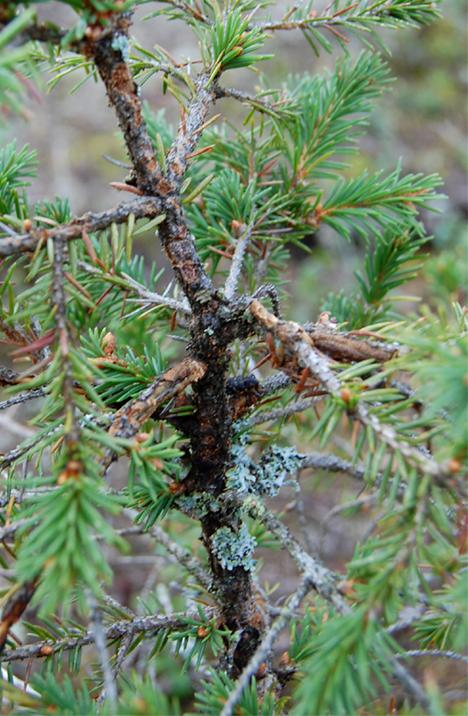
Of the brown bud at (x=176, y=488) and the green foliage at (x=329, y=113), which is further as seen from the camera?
the green foliage at (x=329, y=113)

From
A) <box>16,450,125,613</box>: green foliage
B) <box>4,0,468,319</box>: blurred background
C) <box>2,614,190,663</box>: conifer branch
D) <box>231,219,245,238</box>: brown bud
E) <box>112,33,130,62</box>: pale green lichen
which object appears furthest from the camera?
<box>4,0,468,319</box>: blurred background

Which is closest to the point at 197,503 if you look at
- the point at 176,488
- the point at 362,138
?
the point at 176,488

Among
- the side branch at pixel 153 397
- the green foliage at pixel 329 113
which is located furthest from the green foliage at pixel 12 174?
the green foliage at pixel 329 113

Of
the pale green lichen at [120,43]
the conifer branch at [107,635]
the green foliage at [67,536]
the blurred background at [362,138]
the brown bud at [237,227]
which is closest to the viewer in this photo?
the green foliage at [67,536]

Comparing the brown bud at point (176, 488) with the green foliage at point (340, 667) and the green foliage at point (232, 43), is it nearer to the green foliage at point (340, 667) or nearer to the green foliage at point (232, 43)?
the green foliage at point (340, 667)

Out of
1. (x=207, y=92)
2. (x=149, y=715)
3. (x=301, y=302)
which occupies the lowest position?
(x=149, y=715)

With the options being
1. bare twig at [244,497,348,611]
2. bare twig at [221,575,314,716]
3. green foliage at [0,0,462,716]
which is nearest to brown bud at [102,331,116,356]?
green foliage at [0,0,462,716]

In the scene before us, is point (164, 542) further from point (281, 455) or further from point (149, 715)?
point (149, 715)

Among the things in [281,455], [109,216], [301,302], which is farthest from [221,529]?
[301,302]

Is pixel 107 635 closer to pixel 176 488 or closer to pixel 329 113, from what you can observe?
pixel 176 488

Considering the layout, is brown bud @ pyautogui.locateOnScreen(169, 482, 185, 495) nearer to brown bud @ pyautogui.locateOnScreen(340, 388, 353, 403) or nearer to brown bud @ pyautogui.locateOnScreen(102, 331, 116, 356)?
brown bud @ pyautogui.locateOnScreen(102, 331, 116, 356)

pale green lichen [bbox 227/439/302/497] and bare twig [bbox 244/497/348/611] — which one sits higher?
pale green lichen [bbox 227/439/302/497]
